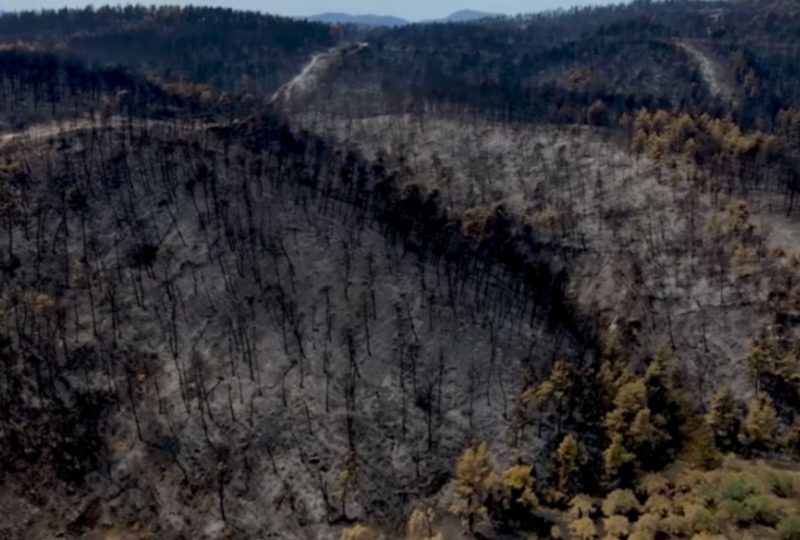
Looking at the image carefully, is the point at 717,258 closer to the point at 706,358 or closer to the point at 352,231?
the point at 706,358

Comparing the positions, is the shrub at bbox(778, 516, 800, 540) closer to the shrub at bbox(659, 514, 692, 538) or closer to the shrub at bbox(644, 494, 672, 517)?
the shrub at bbox(659, 514, 692, 538)

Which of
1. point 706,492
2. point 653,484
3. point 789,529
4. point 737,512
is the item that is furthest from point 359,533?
point 789,529

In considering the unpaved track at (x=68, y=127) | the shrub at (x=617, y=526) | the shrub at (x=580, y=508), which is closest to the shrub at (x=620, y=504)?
the shrub at (x=580, y=508)

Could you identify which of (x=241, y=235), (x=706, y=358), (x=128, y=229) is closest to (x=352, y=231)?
(x=241, y=235)

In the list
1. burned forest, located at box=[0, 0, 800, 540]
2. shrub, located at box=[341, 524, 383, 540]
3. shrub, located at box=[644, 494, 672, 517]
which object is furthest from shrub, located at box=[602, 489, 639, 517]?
shrub, located at box=[341, 524, 383, 540]

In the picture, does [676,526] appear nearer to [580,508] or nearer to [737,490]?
[737,490]

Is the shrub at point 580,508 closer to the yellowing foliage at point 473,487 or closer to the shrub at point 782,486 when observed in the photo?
the yellowing foliage at point 473,487
